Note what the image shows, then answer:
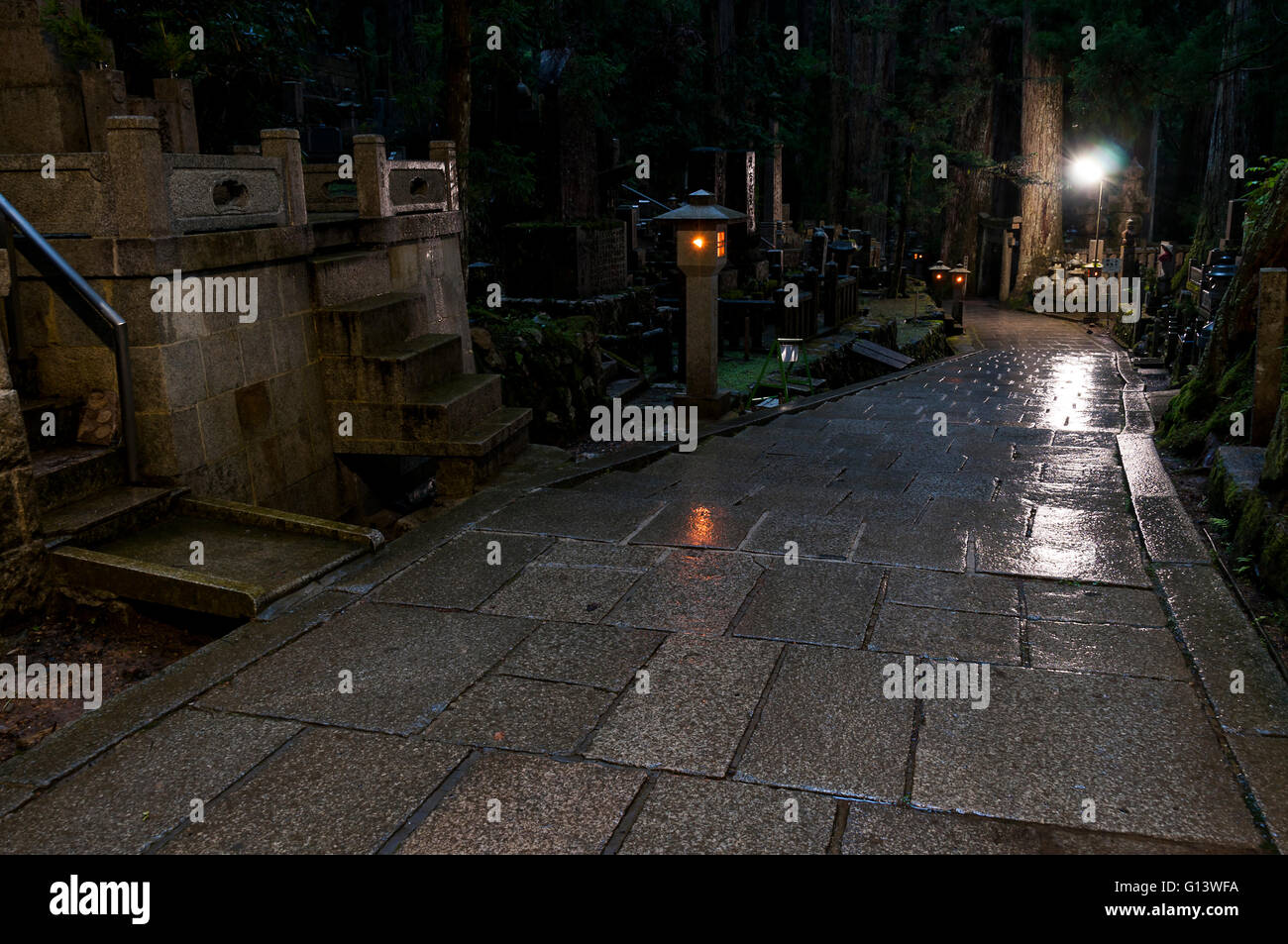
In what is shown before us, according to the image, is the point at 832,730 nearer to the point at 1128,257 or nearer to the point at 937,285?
the point at 1128,257

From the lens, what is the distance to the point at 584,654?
14.3 feet

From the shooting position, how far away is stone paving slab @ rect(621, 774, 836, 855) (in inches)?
117

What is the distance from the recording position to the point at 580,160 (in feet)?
54.9

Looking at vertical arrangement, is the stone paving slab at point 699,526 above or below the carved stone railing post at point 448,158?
below

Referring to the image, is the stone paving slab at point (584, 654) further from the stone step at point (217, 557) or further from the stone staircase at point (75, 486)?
the stone staircase at point (75, 486)

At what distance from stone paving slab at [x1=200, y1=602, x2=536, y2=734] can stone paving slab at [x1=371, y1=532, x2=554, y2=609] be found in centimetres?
16

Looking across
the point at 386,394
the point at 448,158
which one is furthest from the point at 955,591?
the point at 448,158

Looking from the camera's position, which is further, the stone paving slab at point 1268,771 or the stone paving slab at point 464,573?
the stone paving slab at point 464,573

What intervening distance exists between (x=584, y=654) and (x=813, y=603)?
4.16 feet

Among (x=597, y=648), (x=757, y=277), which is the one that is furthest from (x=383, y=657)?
(x=757, y=277)

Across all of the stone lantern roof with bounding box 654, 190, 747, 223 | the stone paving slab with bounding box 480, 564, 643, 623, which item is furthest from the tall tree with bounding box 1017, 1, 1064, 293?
the stone paving slab with bounding box 480, 564, 643, 623

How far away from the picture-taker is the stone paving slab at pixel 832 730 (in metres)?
3.35

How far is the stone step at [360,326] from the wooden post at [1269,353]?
20.3 ft

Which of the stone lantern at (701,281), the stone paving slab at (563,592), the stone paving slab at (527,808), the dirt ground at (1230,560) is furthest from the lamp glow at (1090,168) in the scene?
the stone paving slab at (527,808)
